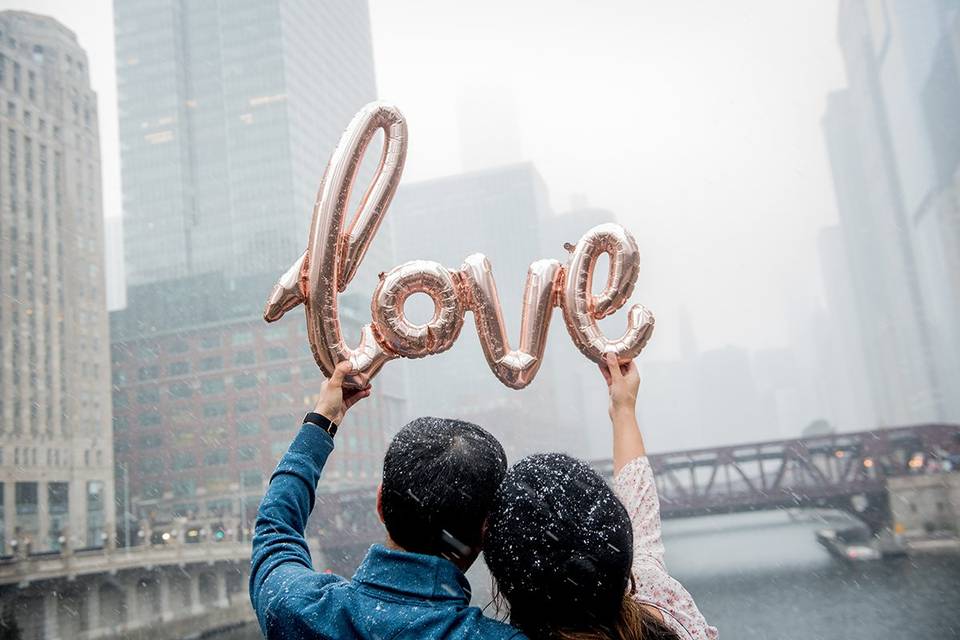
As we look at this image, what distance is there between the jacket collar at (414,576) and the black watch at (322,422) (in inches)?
22.3

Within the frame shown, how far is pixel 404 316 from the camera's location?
3.32 meters

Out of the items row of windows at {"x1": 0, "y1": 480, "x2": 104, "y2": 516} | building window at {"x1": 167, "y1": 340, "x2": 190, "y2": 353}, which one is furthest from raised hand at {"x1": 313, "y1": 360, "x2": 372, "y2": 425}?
building window at {"x1": 167, "y1": 340, "x2": 190, "y2": 353}

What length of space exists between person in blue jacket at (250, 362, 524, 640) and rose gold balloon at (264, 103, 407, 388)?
43.3 inches

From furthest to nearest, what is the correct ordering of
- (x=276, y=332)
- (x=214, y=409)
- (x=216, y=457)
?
1. (x=276, y=332)
2. (x=214, y=409)
3. (x=216, y=457)

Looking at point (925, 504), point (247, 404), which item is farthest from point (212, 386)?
point (925, 504)

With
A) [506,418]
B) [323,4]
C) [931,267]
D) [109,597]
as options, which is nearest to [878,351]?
[931,267]

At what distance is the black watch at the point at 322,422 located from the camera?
2277mm

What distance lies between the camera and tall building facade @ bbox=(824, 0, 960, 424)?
348ft

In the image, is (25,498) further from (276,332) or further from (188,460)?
(276,332)

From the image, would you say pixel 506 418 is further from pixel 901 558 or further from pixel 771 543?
pixel 901 558

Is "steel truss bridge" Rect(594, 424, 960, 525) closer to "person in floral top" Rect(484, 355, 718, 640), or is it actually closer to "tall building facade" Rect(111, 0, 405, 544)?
"tall building facade" Rect(111, 0, 405, 544)

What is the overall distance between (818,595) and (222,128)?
300ft

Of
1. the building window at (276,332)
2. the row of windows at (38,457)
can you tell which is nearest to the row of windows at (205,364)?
the building window at (276,332)

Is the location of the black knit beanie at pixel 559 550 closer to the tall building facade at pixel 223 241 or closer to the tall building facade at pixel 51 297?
the tall building facade at pixel 51 297
